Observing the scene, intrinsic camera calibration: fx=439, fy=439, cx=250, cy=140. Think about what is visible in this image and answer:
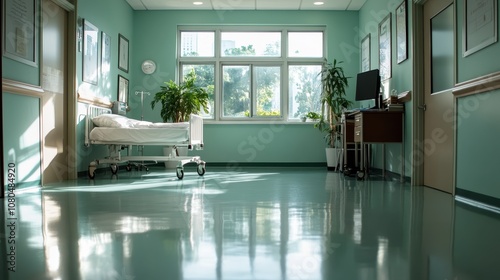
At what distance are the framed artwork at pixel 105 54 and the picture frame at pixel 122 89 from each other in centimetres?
52

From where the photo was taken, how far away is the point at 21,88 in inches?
172

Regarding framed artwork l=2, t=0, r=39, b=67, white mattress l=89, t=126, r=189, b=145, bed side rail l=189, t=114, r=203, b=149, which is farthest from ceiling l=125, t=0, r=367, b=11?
framed artwork l=2, t=0, r=39, b=67

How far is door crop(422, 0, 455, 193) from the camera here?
4324mm

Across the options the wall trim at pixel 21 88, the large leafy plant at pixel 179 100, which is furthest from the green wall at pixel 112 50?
the wall trim at pixel 21 88

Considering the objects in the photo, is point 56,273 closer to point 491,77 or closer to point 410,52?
point 491,77

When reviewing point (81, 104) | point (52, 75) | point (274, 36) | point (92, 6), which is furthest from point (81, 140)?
point (274, 36)

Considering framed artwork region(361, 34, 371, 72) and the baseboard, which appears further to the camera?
framed artwork region(361, 34, 371, 72)

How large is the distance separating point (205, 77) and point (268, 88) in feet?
4.05

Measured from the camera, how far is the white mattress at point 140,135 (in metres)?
5.82

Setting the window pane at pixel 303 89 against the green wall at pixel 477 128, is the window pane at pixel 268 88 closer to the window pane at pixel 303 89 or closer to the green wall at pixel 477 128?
the window pane at pixel 303 89

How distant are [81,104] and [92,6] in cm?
143

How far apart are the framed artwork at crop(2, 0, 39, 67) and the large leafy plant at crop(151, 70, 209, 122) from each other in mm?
3008

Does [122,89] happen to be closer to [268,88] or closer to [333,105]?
[268,88]

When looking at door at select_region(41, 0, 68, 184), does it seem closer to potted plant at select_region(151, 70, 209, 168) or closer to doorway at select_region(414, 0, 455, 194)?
potted plant at select_region(151, 70, 209, 168)
